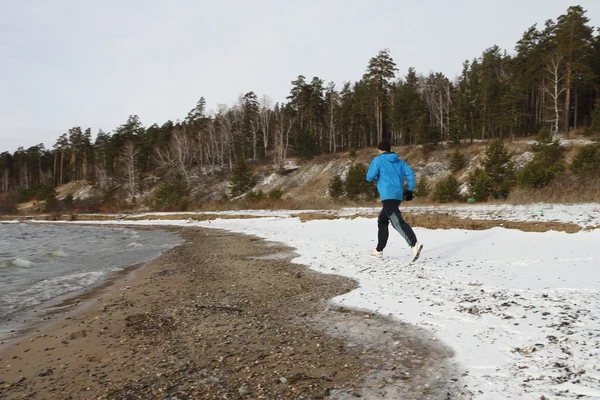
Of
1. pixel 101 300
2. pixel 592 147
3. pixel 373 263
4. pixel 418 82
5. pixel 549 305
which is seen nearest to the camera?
pixel 549 305

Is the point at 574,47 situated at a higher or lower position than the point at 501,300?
higher

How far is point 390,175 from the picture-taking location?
6.59 m

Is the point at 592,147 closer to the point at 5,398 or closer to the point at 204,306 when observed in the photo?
the point at 204,306

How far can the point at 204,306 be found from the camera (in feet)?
15.1

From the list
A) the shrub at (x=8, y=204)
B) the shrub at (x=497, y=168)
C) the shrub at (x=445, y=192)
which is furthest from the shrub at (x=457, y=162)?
the shrub at (x=8, y=204)

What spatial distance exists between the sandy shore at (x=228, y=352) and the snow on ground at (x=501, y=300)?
1.01 feet

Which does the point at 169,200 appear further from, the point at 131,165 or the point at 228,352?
the point at 228,352

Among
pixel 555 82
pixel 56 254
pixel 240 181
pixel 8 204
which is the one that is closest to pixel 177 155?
pixel 240 181

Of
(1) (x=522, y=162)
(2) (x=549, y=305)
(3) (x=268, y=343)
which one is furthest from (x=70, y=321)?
(1) (x=522, y=162)

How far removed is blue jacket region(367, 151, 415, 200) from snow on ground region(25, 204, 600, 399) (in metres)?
1.30

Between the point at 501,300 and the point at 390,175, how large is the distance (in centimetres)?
320

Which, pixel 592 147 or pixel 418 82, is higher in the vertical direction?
pixel 418 82

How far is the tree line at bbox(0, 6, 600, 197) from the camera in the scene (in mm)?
42656

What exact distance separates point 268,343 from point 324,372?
0.78 meters
